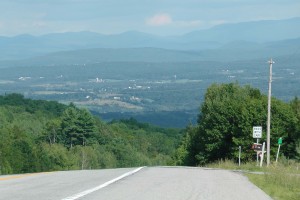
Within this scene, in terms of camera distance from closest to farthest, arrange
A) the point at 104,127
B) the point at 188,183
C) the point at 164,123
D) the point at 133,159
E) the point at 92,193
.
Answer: the point at 92,193 < the point at 188,183 < the point at 133,159 < the point at 104,127 < the point at 164,123

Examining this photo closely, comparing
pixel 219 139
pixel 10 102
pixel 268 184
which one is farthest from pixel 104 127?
pixel 268 184

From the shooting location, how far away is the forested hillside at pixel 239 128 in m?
56.1

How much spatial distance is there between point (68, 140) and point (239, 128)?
59.7 meters

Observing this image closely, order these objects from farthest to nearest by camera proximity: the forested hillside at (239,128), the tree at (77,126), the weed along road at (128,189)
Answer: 1. the tree at (77,126)
2. the forested hillside at (239,128)
3. the weed along road at (128,189)

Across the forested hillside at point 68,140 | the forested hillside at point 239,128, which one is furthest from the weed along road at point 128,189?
the forested hillside at point 68,140

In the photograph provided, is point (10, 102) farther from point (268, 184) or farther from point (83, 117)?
point (268, 184)

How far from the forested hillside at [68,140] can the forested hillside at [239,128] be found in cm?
1725

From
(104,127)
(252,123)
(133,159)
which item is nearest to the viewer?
(252,123)

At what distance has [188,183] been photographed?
17.2 metres

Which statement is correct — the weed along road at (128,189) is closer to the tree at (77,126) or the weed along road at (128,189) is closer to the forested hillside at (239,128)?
the forested hillside at (239,128)

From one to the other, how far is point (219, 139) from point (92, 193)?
46.3 meters

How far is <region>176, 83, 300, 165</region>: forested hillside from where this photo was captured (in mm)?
56125

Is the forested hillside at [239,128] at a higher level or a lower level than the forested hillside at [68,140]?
higher


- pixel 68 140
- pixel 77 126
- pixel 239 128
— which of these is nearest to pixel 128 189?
pixel 239 128
